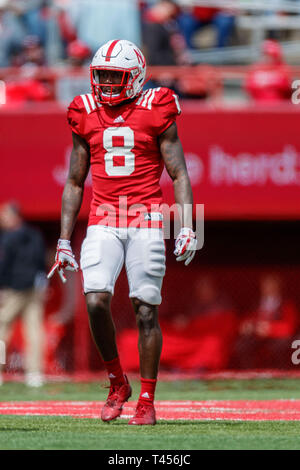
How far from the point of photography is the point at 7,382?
10797mm

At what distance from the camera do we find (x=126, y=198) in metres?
5.41

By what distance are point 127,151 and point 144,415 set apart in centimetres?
143

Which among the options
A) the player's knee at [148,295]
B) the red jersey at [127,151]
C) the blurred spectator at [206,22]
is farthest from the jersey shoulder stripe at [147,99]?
the blurred spectator at [206,22]

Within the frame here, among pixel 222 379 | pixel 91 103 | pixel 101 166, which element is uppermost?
pixel 91 103

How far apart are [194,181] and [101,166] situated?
21.0 ft

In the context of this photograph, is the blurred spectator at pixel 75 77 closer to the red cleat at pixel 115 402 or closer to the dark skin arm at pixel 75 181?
the dark skin arm at pixel 75 181

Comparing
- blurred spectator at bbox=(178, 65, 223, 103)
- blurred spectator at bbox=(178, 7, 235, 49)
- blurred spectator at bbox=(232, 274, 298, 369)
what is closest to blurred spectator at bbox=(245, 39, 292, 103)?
blurred spectator at bbox=(178, 65, 223, 103)

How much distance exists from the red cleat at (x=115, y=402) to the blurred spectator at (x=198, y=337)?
6019 millimetres

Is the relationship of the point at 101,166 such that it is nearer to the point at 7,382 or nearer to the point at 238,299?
the point at 7,382

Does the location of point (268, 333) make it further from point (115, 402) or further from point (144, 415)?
point (144, 415)

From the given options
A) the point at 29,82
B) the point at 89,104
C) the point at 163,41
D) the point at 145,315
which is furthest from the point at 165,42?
the point at 145,315

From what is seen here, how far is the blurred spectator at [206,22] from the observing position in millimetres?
12992
